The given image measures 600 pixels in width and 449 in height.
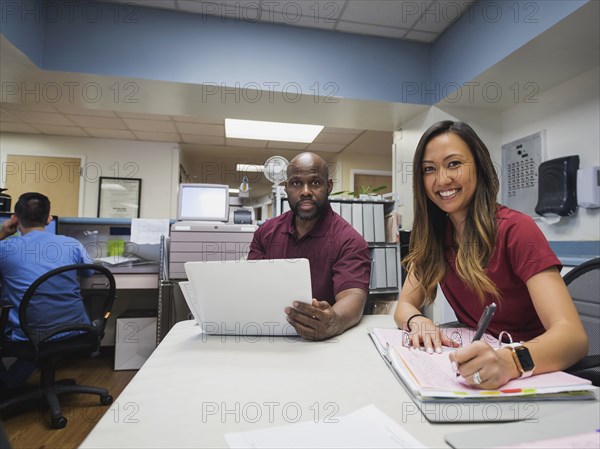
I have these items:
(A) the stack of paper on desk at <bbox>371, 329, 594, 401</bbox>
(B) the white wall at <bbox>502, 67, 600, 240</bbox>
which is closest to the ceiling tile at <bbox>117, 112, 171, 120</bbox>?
(B) the white wall at <bbox>502, 67, 600, 240</bbox>

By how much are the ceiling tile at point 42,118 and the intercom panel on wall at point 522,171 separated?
4.50 meters

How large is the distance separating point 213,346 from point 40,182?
5192 mm

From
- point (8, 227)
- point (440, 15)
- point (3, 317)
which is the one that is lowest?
point (3, 317)

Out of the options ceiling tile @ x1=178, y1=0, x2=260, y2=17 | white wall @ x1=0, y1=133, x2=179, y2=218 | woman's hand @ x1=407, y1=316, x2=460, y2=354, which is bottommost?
woman's hand @ x1=407, y1=316, x2=460, y2=354

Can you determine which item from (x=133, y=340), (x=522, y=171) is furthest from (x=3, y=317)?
(x=522, y=171)

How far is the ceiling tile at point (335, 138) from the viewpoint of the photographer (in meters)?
4.70

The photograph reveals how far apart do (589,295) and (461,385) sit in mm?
651

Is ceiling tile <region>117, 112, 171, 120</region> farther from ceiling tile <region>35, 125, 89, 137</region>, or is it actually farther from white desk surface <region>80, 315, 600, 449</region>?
white desk surface <region>80, 315, 600, 449</region>

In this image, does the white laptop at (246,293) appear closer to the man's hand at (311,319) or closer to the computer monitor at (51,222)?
the man's hand at (311,319)

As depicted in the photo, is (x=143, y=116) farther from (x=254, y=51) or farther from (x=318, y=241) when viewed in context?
(x=318, y=241)

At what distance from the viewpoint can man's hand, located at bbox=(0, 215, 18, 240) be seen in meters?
2.17

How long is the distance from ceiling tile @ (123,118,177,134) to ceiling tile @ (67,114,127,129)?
0.10 m

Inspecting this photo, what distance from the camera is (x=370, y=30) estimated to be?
270cm

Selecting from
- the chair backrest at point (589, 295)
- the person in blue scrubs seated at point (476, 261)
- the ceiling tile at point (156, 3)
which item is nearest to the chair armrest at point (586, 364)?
the person in blue scrubs seated at point (476, 261)
